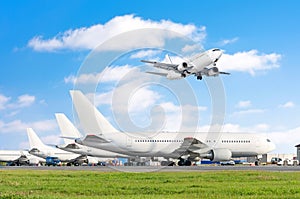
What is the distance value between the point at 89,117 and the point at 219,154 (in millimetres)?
19491

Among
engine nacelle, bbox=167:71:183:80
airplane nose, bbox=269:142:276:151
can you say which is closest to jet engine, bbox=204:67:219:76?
engine nacelle, bbox=167:71:183:80

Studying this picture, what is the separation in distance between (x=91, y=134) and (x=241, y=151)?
22.6 m

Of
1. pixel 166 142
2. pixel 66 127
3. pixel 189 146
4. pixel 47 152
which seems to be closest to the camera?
pixel 166 142

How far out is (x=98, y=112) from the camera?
76.1m

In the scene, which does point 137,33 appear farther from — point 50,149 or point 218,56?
point 50,149

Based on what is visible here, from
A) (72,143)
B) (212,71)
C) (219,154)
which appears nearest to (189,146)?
(219,154)

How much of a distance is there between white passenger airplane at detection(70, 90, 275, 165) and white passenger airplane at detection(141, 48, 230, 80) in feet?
59.8

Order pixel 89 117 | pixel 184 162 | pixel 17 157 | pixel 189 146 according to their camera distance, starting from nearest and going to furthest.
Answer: pixel 189 146 → pixel 184 162 → pixel 89 117 → pixel 17 157

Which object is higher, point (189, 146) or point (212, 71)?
point (212, 71)

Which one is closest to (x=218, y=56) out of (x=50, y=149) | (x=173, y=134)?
(x=173, y=134)

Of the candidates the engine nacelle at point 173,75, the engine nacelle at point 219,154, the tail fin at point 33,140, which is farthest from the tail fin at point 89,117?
the tail fin at point 33,140

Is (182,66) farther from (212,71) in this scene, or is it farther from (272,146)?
(272,146)

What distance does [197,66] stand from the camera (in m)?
51.6

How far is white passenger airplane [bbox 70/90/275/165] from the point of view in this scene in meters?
69.9
